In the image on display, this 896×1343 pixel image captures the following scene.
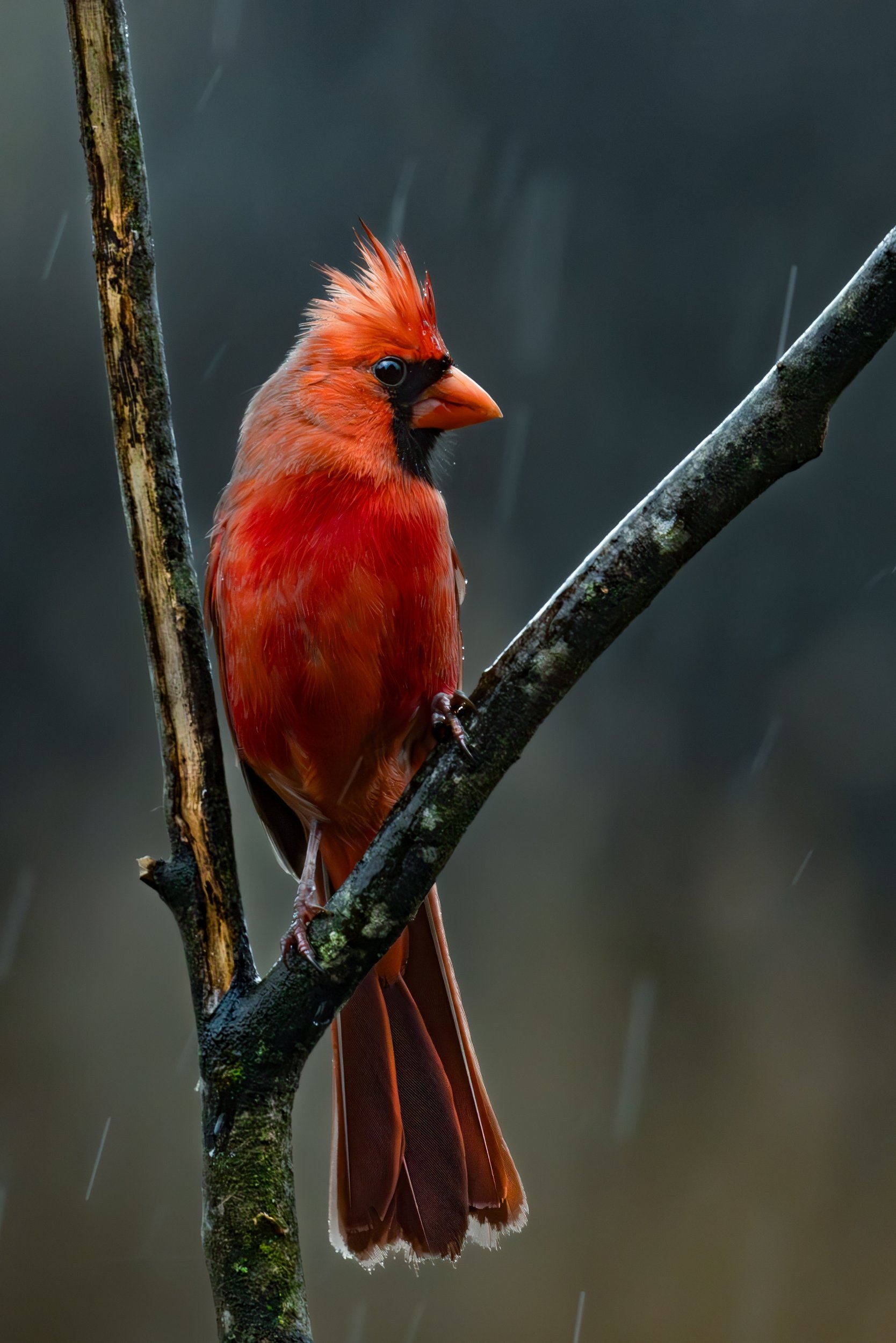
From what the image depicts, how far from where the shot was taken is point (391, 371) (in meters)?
1.90

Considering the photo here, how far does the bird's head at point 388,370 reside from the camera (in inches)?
74.0

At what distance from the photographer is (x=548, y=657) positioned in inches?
59.6

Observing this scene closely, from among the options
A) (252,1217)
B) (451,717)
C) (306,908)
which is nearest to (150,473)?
(451,717)

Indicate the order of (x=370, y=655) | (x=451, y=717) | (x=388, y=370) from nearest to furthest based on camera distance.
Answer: (x=451, y=717) < (x=370, y=655) < (x=388, y=370)

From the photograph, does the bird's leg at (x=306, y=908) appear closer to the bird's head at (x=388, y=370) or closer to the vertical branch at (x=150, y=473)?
the vertical branch at (x=150, y=473)

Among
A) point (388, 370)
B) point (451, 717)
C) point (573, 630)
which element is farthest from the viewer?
point (388, 370)

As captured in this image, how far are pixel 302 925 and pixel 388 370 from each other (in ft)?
2.80

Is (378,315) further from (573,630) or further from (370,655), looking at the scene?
(573,630)

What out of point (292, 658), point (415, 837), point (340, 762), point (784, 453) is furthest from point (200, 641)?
point (784, 453)

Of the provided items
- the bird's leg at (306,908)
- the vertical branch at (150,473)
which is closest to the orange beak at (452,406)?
the vertical branch at (150,473)

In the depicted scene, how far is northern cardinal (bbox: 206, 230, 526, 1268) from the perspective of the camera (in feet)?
5.82

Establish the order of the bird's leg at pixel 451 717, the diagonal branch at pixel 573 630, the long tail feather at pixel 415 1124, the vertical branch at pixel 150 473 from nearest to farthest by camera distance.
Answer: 1. the diagonal branch at pixel 573 630
2. the bird's leg at pixel 451 717
3. the vertical branch at pixel 150 473
4. the long tail feather at pixel 415 1124

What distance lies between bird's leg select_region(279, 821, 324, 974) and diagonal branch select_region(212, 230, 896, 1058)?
0.07ft

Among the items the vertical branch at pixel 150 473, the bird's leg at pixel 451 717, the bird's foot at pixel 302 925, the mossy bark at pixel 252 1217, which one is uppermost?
the vertical branch at pixel 150 473
